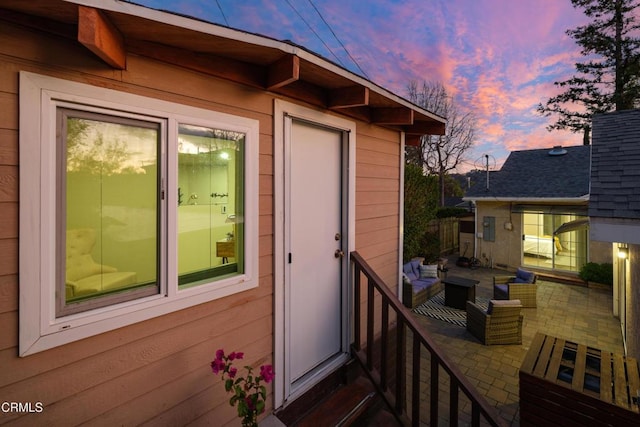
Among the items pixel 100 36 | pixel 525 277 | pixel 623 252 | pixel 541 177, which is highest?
pixel 541 177

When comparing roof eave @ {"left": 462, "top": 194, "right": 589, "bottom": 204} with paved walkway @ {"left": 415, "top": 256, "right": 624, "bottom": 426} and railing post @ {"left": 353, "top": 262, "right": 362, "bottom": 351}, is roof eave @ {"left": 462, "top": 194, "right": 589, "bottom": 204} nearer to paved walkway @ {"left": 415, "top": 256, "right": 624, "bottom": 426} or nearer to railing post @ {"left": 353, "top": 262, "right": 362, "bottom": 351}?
paved walkway @ {"left": 415, "top": 256, "right": 624, "bottom": 426}

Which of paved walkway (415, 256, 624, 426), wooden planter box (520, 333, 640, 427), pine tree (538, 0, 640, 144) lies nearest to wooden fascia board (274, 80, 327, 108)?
wooden planter box (520, 333, 640, 427)

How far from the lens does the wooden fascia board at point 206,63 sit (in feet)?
5.05

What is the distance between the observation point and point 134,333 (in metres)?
1.51

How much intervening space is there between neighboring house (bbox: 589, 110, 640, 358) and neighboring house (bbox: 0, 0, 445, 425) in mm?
2516

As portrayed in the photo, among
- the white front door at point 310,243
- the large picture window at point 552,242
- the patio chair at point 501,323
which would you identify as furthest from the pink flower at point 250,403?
the large picture window at point 552,242

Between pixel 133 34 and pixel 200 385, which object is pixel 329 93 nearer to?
pixel 133 34

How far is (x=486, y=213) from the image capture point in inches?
430

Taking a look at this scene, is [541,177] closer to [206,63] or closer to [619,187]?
[619,187]

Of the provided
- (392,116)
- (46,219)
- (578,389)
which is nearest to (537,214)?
(578,389)

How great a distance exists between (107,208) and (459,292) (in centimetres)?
723

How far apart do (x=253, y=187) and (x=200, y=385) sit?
1.25 meters

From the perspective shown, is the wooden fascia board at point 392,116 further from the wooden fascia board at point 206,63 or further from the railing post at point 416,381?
the railing post at point 416,381

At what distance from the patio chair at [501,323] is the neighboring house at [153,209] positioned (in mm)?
3883
